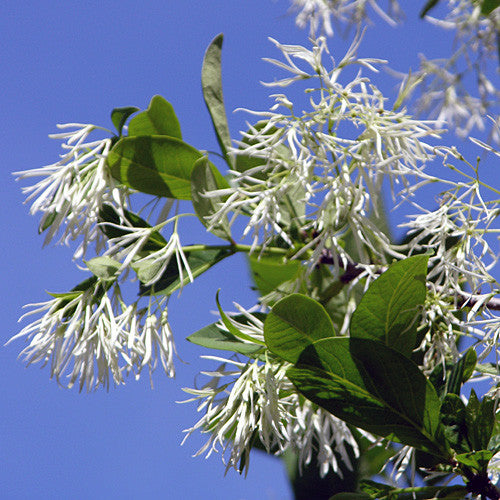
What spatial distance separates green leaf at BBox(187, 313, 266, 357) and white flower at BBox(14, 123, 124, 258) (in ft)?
0.66

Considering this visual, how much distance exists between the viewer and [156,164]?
844 mm

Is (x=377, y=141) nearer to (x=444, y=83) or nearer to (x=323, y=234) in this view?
(x=323, y=234)

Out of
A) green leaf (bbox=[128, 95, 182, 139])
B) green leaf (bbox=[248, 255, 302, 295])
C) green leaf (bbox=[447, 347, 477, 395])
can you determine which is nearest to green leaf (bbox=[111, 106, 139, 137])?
green leaf (bbox=[128, 95, 182, 139])

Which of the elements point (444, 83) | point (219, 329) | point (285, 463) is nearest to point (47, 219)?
point (219, 329)

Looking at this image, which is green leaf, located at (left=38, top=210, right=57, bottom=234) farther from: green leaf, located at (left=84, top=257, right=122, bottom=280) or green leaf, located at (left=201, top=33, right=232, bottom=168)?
green leaf, located at (left=201, top=33, right=232, bottom=168)

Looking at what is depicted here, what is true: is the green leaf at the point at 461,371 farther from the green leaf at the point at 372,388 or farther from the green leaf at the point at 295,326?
the green leaf at the point at 295,326

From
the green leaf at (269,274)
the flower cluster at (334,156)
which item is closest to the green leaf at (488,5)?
the flower cluster at (334,156)

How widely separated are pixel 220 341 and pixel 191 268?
0.41ft

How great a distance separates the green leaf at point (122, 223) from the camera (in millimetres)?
853

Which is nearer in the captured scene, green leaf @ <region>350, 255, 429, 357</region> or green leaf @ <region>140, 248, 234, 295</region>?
green leaf @ <region>350, 255, 429, 357</region>

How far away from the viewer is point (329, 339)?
2.21ft

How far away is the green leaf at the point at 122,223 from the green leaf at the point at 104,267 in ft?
0.20

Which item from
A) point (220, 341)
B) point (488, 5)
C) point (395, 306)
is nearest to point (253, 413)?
point (220, 341)

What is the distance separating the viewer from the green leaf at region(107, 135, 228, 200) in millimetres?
830
